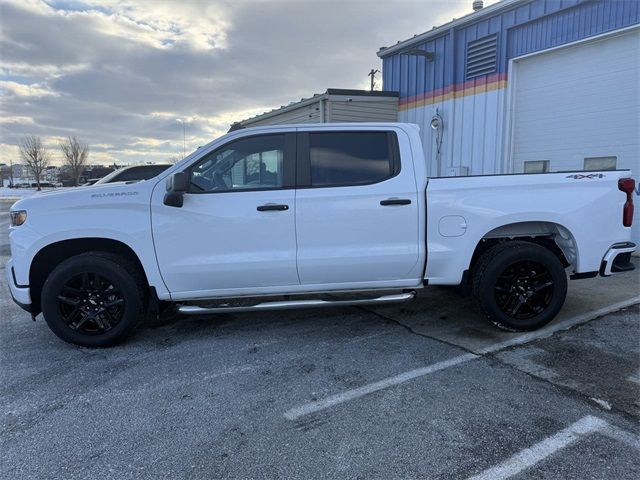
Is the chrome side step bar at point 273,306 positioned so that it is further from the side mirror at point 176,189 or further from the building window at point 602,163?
the building window at point 602,163

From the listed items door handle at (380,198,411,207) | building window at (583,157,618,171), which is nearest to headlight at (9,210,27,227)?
door handle at (380,198,411,207)

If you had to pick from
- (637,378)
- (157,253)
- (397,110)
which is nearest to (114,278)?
(157,253)

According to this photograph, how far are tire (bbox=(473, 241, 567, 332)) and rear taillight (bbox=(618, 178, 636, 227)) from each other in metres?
0.74

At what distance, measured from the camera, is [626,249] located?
14.8ft

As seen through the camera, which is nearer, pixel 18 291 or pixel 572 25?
pixel 18 291

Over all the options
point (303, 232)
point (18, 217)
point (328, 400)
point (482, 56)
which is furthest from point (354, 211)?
point (482, 56)

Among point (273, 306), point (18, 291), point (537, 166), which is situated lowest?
point (273, 306)

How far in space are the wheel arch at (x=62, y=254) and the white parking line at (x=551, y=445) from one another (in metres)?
3.19

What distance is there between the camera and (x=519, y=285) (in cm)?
449

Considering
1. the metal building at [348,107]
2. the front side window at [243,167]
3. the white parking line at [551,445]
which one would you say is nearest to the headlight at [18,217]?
the front side window at [243,167]

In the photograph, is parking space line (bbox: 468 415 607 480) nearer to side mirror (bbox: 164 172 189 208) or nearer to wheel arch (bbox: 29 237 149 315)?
side mirror (bbox: 164 172 189 208)

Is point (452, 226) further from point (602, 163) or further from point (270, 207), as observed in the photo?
point (602, 163)

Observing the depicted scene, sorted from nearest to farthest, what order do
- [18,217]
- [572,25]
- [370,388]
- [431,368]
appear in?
[370,388], [431,368], [18,217], [572,25]

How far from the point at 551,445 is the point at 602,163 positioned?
711cm
